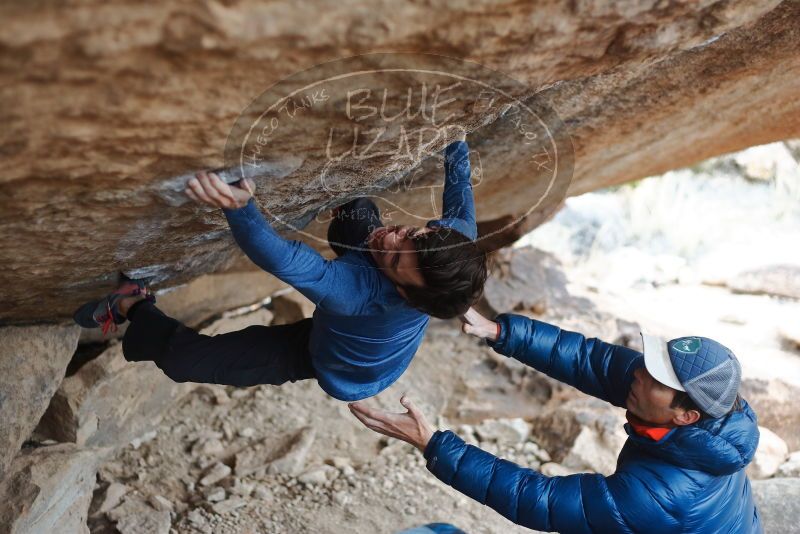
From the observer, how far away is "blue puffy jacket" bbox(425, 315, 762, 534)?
7.16ft

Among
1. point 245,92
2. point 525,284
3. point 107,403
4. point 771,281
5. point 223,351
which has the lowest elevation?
point 771,281

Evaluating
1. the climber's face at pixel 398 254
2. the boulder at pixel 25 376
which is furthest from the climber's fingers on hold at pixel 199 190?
the boulder at pixel 25 376

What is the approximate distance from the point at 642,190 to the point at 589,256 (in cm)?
231

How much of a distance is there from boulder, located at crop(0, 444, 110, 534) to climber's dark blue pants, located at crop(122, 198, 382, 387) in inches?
27.2

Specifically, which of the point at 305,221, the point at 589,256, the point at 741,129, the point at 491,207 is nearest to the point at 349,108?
the point at 305,221

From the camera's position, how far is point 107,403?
12.0 feet

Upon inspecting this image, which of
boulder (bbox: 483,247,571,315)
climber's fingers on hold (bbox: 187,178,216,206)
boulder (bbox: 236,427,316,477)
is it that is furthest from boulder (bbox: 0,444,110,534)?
boulder (bbox: 483,247,571,315)

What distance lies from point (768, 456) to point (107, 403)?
3621 mm

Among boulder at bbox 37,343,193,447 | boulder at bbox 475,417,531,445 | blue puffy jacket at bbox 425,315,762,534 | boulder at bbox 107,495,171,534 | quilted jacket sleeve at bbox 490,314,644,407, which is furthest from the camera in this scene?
boulder at bbox 475,417,531,445

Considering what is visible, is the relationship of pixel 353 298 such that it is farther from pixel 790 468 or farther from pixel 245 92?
pixel 790 468

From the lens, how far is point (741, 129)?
4023 mm

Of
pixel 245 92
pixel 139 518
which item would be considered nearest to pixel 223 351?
pixel 139 518

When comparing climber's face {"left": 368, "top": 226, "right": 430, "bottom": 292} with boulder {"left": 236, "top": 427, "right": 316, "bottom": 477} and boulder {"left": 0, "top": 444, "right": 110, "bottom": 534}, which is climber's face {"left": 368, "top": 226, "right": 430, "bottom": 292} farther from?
boulder {"left": 236, "top": 427, "right": 316, "bottom": 477}

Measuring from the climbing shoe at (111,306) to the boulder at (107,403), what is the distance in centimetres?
76
